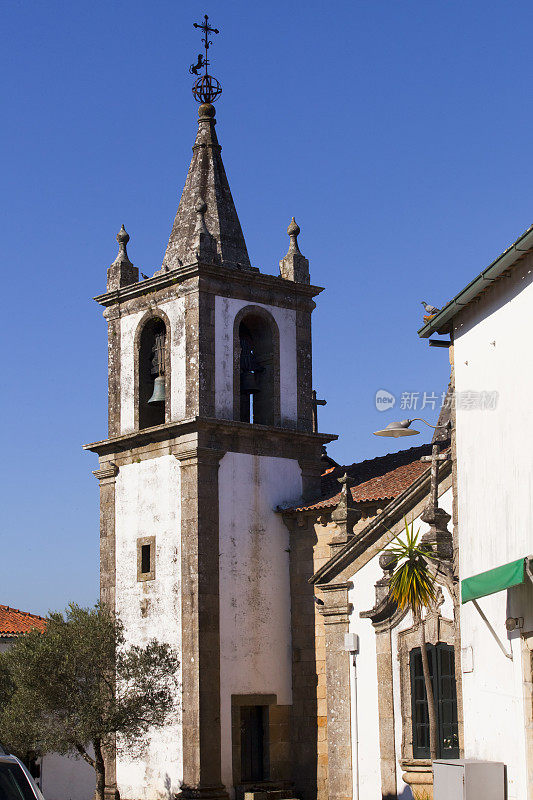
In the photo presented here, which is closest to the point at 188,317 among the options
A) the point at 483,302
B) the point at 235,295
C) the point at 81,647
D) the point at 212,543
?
the point at 235,295

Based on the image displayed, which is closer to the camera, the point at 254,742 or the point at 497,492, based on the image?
the point at 497,492

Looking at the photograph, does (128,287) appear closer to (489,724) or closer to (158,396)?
(158,396)

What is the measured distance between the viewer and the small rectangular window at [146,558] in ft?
98.3

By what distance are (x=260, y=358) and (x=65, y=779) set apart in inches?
517

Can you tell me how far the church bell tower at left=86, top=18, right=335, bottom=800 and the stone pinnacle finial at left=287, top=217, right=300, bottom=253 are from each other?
3 centimetres

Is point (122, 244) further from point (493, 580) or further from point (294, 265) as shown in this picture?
point (493, 580)

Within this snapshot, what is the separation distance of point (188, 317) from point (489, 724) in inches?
604

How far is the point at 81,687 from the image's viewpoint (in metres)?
27.7

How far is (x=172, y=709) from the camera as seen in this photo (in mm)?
28328

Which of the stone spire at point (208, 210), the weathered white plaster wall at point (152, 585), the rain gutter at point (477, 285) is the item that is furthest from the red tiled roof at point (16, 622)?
the rain gutter at point (477, 285)

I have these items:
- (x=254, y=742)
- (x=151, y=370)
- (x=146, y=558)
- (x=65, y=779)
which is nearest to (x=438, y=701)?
(x=254, y=742)

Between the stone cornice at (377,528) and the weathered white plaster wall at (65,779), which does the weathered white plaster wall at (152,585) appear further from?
the weathered white plaster wall at (65,779)

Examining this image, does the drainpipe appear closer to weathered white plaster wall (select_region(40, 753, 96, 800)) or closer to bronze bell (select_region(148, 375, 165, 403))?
bronze bell (select_region(148, 375, 165, 403))

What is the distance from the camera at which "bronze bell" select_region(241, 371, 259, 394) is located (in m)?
31.5
